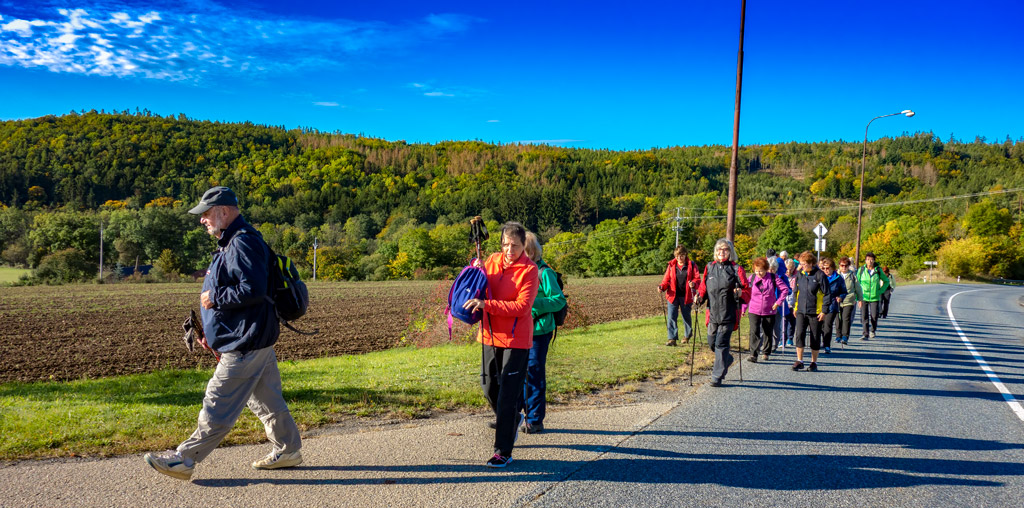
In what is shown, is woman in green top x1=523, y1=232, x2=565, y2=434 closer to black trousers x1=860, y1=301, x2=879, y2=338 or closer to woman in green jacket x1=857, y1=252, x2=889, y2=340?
A: black trousers x1=860, y1=301, x2=879, y2=338

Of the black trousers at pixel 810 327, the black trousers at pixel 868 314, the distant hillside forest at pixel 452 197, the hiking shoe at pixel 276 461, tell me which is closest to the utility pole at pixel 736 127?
the black trousers at pixel 868 314

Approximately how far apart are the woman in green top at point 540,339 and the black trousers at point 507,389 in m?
0.62

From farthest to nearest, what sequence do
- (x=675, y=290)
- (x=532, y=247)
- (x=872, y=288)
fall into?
(x=872, y=288), (x=675, y=290), (x=532, y=247)

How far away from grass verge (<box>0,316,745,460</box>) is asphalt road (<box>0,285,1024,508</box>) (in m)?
0.53

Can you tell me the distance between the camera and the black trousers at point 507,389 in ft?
14.5

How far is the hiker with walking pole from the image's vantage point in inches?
295

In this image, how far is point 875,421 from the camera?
6230 millimetres

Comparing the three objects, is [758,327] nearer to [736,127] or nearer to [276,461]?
[736,127]

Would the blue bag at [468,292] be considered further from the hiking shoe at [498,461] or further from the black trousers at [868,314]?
the black trousers at [868,314]

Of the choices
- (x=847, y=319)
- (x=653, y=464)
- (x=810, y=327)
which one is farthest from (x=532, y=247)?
(x=847, y=319)

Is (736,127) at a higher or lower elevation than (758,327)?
higher

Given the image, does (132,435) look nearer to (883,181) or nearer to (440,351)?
(440,351)

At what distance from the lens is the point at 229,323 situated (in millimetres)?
3867

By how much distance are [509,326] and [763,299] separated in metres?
6.64
